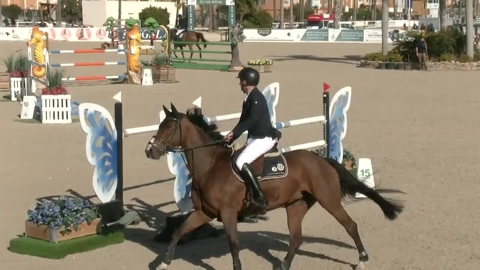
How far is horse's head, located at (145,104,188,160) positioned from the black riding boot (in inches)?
25.3

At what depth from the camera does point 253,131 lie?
709cm

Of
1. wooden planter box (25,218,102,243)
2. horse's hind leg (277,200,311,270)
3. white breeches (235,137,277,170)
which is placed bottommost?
wooden planter box (25,218,102,243)

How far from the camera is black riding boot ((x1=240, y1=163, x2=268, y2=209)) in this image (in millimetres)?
6903

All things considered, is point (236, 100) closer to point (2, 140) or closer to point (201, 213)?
point (2, 140)

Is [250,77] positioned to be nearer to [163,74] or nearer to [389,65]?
[163,74]

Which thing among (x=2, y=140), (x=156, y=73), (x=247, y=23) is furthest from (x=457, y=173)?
(x=247, y=23)

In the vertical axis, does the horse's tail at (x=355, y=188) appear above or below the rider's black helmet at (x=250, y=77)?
below

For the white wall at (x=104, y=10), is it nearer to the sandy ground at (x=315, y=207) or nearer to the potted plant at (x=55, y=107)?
the sandy ground at (x=315, y=207)

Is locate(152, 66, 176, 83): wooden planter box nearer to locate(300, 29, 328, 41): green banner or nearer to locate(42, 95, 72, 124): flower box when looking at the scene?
locate(42, 95, 72, 124): flower box

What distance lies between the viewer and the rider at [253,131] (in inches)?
273

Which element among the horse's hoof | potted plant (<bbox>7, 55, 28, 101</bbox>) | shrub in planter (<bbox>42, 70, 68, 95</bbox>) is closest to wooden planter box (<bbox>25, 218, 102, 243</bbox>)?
the horse's hoof

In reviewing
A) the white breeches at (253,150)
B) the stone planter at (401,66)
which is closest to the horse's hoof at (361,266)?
the white breeches at (253,150)

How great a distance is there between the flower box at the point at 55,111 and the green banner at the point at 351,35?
50856 mm

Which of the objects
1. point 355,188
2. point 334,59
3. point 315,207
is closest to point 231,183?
point 355,188
